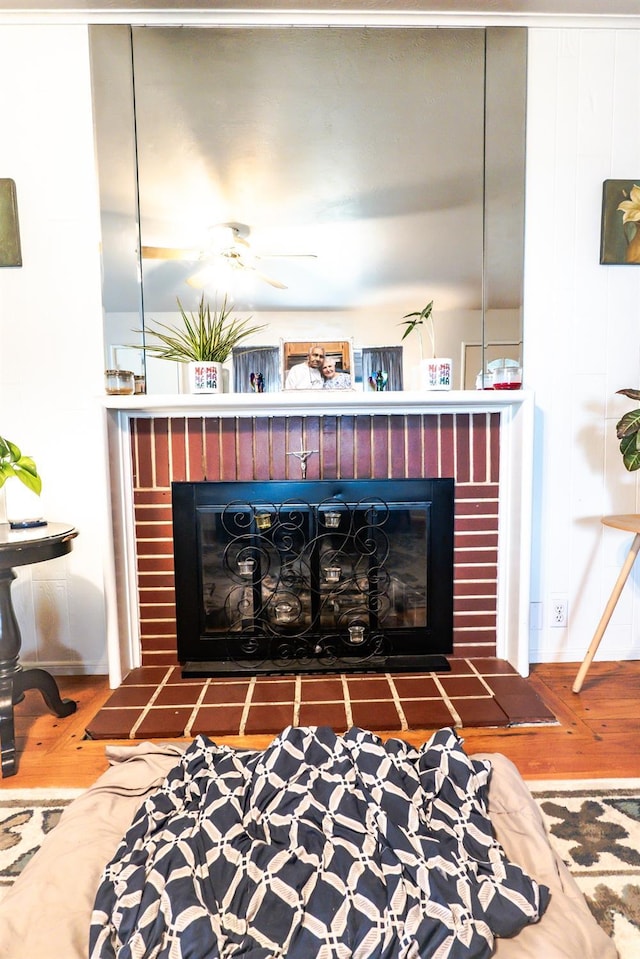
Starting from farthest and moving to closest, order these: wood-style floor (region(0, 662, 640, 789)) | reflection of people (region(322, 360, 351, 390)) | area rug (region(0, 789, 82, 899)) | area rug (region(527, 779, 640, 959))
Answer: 1. reflection of people (region(322, 360, 351, 390))
2. wood-style floor (region(0, 662, 640, 789))
3. area rug (region(0, 789, 82, 899))
4. area rug (region(527, 779, 640, 959))

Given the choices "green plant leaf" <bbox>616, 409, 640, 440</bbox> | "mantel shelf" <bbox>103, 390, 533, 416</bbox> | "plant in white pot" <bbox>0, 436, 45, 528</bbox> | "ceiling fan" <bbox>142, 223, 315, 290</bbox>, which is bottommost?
"plant in white pot" <bbox>0, 436, 45, 528</bbox>

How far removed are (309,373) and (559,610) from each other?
1.39 metres

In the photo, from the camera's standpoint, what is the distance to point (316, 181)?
1.96m

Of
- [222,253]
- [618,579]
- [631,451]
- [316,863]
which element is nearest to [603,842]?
[316,863]

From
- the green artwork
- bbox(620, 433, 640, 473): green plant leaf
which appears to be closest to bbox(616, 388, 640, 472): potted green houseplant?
bbox(620, 433, 640, 473): green plant leaf

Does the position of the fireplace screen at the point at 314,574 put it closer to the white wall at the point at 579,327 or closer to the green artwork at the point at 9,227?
the white wall at the point at 579,327

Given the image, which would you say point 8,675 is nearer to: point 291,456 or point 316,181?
point 291,456

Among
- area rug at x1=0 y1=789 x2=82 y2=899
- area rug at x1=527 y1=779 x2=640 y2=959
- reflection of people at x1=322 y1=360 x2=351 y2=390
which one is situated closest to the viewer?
area rug at x1=527 y1=779 x2=640 y2=959

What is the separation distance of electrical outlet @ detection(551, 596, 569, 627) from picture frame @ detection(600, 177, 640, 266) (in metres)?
1.34

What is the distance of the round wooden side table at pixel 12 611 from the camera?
1511 millimetres

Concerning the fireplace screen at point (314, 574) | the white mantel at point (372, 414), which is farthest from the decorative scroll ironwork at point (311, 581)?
the white mantel at point (372, 414)

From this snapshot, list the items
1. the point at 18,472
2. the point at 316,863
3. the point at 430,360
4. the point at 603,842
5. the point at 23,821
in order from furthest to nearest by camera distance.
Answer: the point at 430,360 < the point at 18,472 < the point at 23,821 < the point at 603,842 < the point at 316,863

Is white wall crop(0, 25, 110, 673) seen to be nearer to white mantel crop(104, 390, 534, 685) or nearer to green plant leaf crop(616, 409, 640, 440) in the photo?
white mantel crop(104, 390, 534, 685)

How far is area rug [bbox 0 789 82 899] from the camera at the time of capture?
116cm
